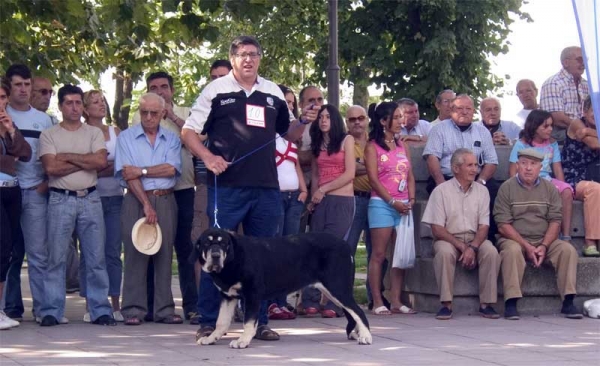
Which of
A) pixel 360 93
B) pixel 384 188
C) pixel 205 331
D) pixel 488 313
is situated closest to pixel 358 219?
pixel 384 188

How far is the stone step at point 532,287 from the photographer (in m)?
11.2

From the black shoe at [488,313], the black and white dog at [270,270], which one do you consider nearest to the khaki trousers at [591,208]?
the black shoe at [488,313]

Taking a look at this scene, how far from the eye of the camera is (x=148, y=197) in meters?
10.2

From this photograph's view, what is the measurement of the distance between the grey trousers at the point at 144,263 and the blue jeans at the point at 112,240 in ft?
1.20

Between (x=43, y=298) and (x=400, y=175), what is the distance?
3693 millimetres

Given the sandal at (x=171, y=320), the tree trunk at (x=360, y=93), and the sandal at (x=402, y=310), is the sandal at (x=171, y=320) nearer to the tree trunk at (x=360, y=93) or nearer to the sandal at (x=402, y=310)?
the sandal at (x=402, y=310)

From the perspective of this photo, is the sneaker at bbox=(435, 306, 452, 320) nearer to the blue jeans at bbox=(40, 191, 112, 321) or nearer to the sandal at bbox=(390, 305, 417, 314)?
the sandal at bbox=(390, 305, 417, 314)

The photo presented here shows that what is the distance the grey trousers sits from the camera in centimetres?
Answer: 1020

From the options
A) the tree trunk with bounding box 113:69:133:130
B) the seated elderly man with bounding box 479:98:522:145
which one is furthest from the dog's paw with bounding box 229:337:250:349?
the tree trunk with bounding box 113:69:133:130

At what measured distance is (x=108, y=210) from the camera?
10633mm

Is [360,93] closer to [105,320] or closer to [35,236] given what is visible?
[105,320]

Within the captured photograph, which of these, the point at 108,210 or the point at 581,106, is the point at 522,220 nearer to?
the point at 581,106

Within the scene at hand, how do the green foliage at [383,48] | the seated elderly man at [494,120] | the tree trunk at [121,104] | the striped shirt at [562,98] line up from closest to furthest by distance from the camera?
the seated elderly man at [494,120] < the striped shirt at [562,98] < the green foliage at [383,48] < the tree trunk at [121,104]

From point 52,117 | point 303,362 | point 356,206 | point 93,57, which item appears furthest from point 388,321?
point 93,57
